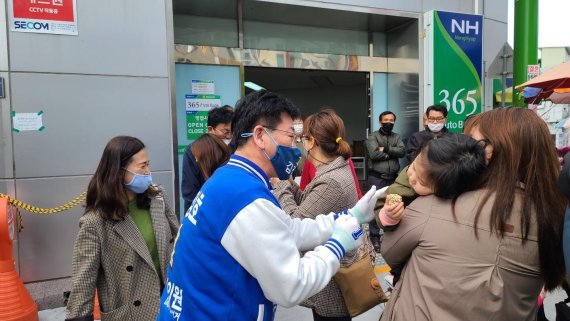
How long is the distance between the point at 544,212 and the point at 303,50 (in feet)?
20.3

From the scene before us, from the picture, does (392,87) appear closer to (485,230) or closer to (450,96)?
(450,96)

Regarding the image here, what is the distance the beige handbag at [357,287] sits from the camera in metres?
2.33

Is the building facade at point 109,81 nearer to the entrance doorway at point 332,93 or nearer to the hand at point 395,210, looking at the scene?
the hand at point 395,210

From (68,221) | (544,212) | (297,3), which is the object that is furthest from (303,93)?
(544,212)

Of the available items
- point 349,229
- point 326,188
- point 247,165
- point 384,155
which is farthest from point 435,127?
point 247,165

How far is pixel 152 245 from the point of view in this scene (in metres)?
2.53

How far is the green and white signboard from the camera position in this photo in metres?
7.11

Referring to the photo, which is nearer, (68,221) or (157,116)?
(68,221)

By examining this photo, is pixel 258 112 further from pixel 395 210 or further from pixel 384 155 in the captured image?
pixel 384 155

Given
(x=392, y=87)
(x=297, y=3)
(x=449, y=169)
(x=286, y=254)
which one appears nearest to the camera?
(x=286, y=254)

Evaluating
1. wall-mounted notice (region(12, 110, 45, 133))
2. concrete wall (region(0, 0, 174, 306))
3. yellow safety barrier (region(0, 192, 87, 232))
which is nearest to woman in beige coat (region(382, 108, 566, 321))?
yellow safety barrier (region(0, 192, 87, 232))

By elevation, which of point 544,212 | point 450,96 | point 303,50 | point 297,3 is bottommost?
point 544,212

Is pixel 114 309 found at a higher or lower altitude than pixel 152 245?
lower

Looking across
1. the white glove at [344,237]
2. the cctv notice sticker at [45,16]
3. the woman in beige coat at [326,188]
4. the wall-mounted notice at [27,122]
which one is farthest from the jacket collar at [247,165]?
the cctv notice sticker at [45,16]
